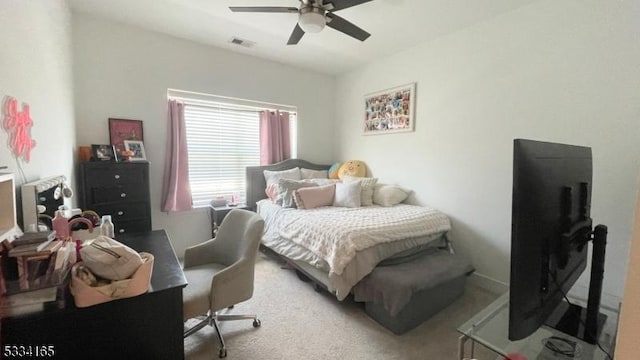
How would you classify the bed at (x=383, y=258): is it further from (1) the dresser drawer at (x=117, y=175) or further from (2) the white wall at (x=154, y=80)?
(2) the white wall at (x=154, y=80)

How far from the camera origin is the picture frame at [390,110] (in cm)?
327

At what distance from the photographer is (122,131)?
2.85 metres

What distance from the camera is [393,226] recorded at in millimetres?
2332

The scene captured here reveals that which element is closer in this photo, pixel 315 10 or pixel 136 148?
pixel 315 10

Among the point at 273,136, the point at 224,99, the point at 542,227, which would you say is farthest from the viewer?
the point at 273,136

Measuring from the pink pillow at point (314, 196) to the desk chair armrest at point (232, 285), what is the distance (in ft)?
4.39

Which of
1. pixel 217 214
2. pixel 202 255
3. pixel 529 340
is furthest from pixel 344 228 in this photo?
pixel 217 214

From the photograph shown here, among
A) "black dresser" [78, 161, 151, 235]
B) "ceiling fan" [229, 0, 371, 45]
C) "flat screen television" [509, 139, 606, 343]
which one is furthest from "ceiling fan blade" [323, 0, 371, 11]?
"black dresser" [78, 161, 151, 235]

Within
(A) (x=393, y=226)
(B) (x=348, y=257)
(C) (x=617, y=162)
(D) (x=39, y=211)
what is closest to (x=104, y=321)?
(D) (x=39, y=211)

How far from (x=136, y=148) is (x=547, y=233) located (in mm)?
3421

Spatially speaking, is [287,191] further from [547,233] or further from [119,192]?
[547,233]

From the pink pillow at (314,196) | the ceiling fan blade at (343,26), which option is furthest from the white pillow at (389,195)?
the ceiling fan blade at (343,26)

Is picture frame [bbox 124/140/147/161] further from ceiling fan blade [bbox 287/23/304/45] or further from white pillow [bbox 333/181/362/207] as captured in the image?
white pillow [bbox 333/181/362/207]

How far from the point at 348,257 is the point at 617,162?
6.77 feet
